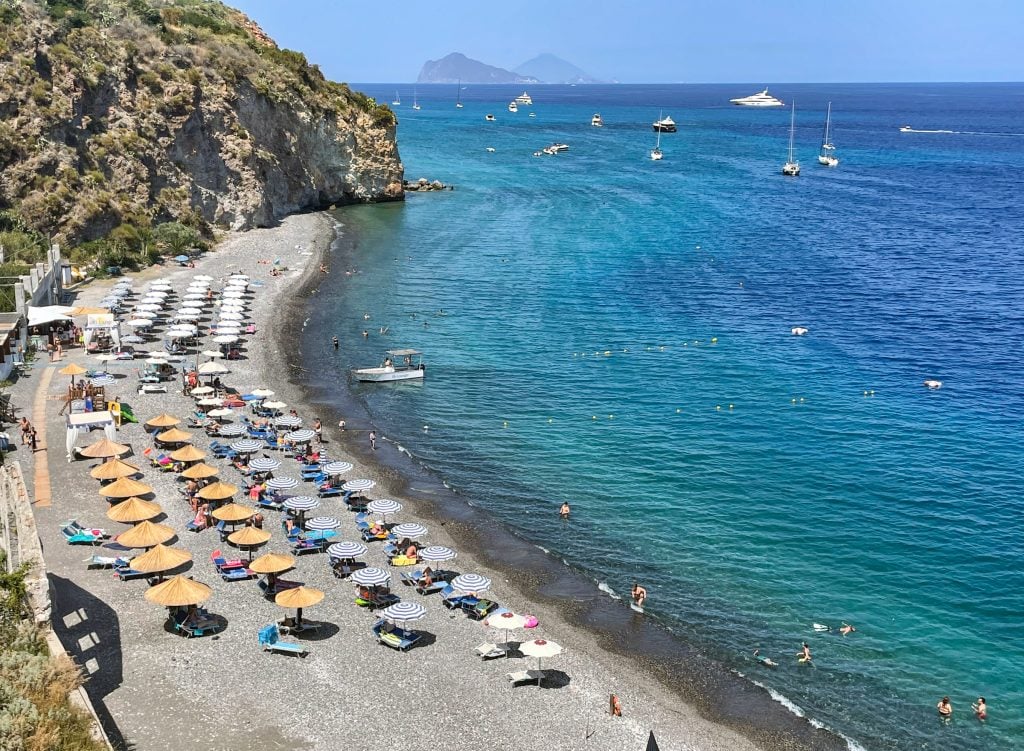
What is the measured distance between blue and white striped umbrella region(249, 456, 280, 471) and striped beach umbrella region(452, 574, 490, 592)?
36.5 ft

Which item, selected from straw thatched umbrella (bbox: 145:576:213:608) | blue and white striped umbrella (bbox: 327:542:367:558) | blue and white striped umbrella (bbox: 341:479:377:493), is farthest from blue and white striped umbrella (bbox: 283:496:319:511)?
straw thatched umbrella (bbox: 145:576:213:608)

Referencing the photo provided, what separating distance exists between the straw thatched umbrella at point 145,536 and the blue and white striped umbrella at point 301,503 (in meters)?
4.71

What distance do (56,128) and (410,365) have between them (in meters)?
40.4

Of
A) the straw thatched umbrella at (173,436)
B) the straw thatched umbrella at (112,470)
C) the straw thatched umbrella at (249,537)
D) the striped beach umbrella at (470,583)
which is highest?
the straw thatched umbrella at (173,436)

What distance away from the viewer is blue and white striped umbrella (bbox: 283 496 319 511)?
37.0 meters

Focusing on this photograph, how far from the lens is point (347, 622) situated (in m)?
30.6

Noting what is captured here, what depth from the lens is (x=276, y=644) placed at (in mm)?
28469

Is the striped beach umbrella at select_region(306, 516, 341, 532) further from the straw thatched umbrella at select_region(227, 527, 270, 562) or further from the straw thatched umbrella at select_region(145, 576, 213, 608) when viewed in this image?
the straw thatched umbrella at select_region(145, 576, 213, 608)

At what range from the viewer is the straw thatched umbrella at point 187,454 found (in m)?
39.6

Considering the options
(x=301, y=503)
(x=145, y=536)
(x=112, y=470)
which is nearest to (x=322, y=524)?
(x=301, y=503)

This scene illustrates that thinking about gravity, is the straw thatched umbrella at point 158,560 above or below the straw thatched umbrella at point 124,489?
below

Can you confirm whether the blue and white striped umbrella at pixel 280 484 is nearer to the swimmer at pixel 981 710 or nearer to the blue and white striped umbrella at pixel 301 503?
the blue and white striped umbrella at pixel 301 503

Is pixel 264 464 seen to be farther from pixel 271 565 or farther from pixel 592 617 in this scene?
pixel 592 617

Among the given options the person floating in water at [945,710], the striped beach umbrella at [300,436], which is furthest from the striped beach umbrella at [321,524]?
the person floating in water at [945,710]
